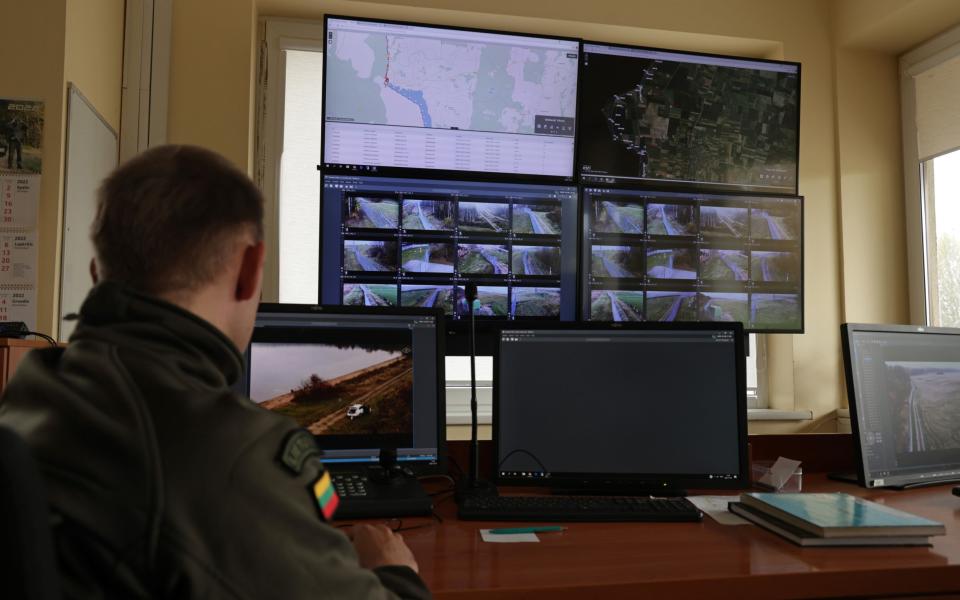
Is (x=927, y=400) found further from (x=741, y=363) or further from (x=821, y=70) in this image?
(x=821, y=70)

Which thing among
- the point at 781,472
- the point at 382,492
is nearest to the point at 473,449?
the point at 382,492

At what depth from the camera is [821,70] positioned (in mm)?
3338

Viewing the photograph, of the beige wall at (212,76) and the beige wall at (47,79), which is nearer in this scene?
the beige wall at (47,79)

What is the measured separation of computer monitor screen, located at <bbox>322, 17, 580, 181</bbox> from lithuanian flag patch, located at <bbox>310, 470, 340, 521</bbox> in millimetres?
1282

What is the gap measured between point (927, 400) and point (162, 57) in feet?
9.26

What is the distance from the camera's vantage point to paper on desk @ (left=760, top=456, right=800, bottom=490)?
65.2 inches

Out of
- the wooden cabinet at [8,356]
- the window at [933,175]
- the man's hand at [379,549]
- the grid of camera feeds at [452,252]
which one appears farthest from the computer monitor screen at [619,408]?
the window at [933,175]

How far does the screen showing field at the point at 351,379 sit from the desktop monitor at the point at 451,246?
0.85 feet

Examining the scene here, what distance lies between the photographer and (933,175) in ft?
10.6

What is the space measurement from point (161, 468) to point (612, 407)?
1158mm

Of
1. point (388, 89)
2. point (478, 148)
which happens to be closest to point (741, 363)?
point (478, 148)

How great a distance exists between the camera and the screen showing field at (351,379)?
1.53 meters

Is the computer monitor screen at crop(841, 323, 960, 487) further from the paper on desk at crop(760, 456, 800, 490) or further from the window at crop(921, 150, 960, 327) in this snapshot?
the window at crop(921, 150, 960, 327)

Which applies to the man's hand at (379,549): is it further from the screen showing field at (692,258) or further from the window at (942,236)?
the window at (942,236)
